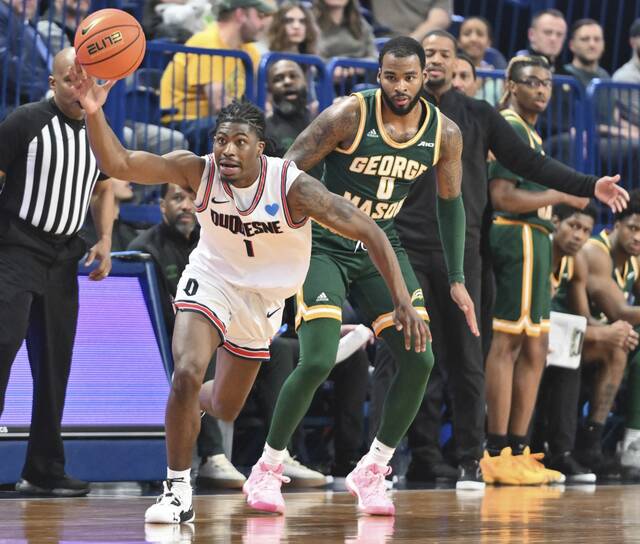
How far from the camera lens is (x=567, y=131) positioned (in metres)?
10.8

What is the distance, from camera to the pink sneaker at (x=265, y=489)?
19.6 ft

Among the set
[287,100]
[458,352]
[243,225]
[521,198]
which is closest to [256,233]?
[243,225]

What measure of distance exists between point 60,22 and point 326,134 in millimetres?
3607

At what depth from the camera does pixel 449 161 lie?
6.52 metres

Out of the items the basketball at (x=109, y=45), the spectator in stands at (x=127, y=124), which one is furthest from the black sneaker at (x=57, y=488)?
the spectator in stands at (x=127, y=124)

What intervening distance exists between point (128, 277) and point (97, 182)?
2.69 feet

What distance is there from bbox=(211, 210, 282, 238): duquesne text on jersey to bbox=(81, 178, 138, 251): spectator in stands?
2768mm

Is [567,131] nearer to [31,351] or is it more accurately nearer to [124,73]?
[31,351]

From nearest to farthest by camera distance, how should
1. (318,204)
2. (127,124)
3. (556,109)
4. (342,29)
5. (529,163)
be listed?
(318,204), (529,163), (127,124), (556,109), (342,29)

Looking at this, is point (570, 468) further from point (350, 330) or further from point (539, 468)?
point (350, 330)

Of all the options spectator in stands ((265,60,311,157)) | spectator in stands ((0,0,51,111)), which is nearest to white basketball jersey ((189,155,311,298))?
spectator in stands ((265,60,311,157))

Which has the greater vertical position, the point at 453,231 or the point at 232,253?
the point at 453,231

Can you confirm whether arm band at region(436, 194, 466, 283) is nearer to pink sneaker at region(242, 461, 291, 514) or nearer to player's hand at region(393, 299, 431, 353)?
player's hand at region(393, 299, 431, 353)

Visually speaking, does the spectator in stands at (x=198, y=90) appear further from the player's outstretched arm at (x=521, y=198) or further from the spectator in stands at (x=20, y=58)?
the player's outstretched arm at (x=521, y=198)
